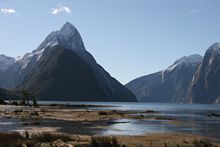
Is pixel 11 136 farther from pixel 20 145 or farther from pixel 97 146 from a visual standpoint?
pixel 97 146

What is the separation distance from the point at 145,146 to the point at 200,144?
16.7ft

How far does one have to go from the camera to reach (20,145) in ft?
109

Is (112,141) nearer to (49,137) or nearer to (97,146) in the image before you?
(97,146)

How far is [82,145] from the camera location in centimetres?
3503

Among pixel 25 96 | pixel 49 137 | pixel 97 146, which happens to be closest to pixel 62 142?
pixel 49 137

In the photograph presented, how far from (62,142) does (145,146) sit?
7.62 meters

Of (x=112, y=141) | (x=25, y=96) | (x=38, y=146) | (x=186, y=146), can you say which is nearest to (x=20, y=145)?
(x=38, y=146)

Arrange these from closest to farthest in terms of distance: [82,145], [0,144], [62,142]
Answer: [0,144], [82,145], [62,142]

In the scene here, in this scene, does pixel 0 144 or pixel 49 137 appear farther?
pixel 49 137

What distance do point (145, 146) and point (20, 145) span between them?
38.0 ft

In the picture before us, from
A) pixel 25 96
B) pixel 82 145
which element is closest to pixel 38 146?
pixel 82 145

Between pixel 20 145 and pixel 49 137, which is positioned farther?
pixel 49 137

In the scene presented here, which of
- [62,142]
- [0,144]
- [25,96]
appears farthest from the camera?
[25,96]

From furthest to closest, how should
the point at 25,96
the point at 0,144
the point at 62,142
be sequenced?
the point at 25,96, the point at 62,142, the point at 0,144
